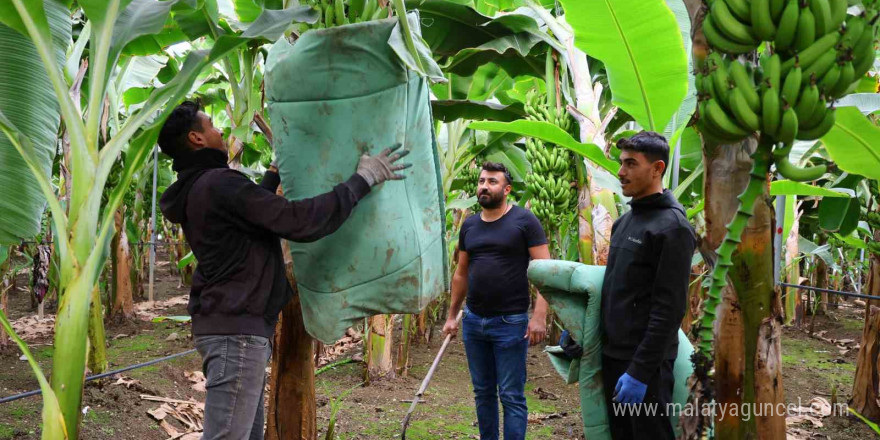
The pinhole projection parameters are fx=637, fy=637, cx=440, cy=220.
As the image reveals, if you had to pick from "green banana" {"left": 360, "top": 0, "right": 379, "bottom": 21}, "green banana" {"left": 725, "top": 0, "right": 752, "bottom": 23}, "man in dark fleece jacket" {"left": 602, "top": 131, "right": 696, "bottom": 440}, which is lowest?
"man in dark fleece jacket" {"left": 602, "top": 131, "right": 696, "bottom": 440}

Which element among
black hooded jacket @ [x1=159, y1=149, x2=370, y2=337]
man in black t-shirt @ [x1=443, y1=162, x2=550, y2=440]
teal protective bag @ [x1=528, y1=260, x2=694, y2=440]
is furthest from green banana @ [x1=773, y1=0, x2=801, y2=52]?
man in black t-shirt @ [x1=443, y1=162, x2=550, y2=440]

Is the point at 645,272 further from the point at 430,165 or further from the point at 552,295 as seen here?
the point at 430,165

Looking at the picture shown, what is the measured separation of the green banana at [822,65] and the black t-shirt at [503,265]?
2.16 metres

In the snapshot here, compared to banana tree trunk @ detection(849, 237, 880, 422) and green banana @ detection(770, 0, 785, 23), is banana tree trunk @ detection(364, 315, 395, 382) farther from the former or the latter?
green banana @ detection(770, 0, 785, 23)

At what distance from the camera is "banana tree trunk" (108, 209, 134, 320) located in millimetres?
6496

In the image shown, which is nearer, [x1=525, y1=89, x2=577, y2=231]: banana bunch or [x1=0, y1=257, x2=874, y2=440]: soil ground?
[x1=0, y1=257, x2=874, y2=440]: soil ground

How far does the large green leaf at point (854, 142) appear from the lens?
226 centimetres

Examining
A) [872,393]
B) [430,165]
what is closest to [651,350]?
[430,165]

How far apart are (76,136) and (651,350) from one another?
2065 mm

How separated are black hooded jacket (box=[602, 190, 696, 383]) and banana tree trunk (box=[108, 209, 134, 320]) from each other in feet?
18.2

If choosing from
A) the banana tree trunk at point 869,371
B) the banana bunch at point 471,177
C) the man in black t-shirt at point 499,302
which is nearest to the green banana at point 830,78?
the man in black t-shirt at point 499,302

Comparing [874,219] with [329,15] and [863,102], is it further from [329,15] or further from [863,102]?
[329,15]

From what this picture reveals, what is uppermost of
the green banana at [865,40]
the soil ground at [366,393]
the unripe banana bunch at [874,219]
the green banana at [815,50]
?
the green banana at [865,40]

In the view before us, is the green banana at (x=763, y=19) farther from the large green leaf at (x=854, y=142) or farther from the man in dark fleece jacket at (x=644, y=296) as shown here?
the large green leaf at (x=854, y=142)
